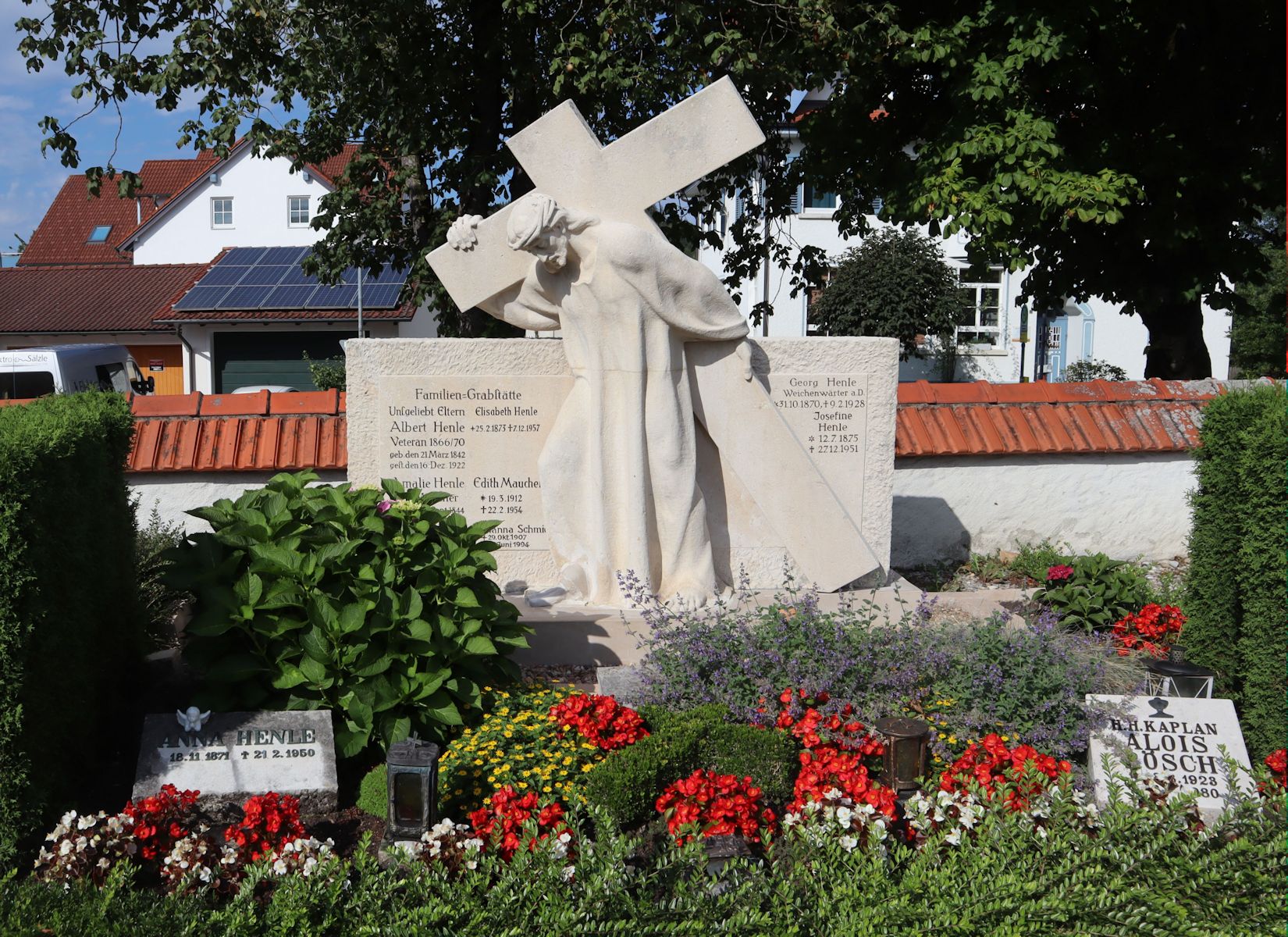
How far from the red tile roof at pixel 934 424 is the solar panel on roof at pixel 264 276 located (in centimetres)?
1871

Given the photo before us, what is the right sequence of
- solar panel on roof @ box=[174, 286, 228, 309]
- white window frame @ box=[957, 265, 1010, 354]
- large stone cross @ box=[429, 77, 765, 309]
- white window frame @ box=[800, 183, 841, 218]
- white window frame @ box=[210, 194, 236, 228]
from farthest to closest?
white window frame @ box=[210, 194, 236, 228] → white window frame @ box=[800, 183, 841, 218] → white window frame @ box=[957, 265, 1010, 354] → solar panel on roof @ box=[174, 286, 228, 309] → large stone cross @ box=[429, 77, 765, 309]

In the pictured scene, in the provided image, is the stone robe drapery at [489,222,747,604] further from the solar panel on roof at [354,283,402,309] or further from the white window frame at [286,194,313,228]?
the white window frame at [286,194,313,228]

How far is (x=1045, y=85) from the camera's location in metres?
10.0

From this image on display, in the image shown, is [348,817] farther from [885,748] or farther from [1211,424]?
[1211,424]

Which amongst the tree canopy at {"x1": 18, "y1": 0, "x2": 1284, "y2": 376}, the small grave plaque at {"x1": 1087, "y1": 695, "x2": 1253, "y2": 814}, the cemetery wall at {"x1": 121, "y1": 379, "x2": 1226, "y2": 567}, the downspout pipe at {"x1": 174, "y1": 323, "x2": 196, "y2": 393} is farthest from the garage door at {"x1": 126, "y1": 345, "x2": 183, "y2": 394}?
the small grave plaque at {"x1": 1087, "y1": 695, "x2": 1253, "y2": 814}

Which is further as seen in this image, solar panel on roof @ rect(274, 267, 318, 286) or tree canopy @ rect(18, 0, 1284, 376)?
solar panel on roof @ rect(274, 267, 318, 286)

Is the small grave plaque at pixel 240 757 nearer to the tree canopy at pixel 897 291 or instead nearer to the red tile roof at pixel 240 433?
the red tile roof at pixel 240 433

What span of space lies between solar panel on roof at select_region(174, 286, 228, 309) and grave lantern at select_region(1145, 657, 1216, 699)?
2360 centimetres

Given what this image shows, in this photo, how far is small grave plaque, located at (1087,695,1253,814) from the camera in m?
4.00

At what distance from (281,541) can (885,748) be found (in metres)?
2.36

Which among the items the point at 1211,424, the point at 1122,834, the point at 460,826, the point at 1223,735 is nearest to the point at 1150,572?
the point at 1211,424

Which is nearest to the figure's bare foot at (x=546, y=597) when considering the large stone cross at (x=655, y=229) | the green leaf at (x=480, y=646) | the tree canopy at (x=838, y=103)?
the large stone cross at (x=655, y=229)

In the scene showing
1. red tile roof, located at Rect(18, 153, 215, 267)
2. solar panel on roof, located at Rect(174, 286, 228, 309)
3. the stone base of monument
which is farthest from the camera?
red tile roof, located at Rect(18, 153, 215, 267)

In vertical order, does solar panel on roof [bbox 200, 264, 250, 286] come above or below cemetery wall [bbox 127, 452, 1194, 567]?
above
